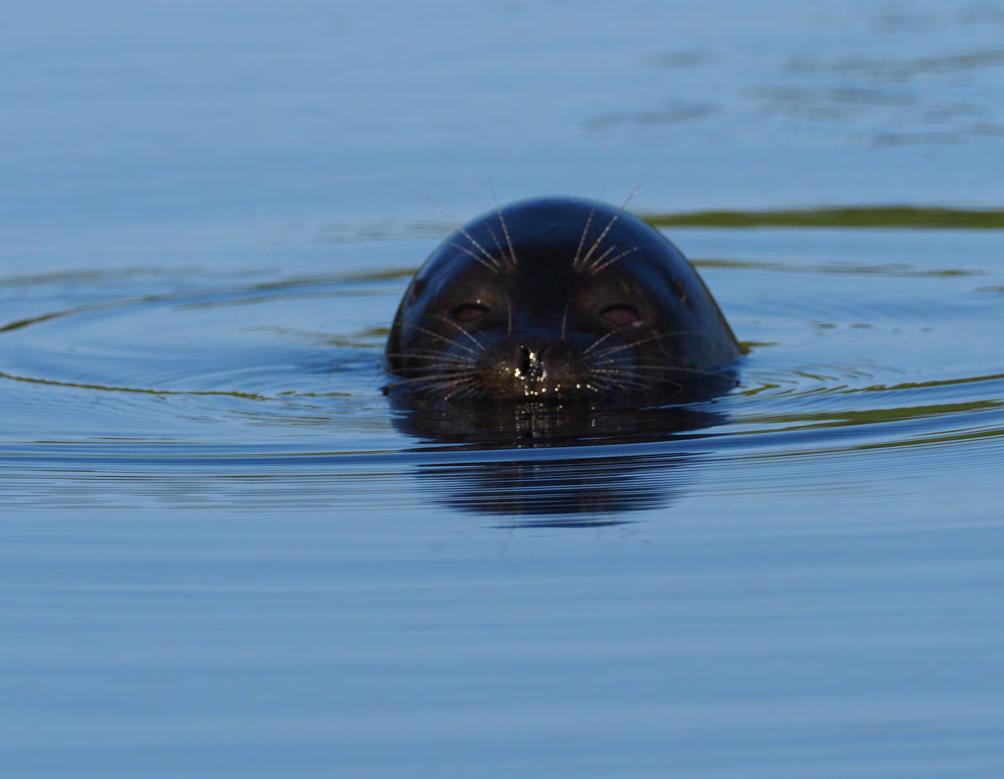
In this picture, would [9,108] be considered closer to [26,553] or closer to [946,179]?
[946,179]

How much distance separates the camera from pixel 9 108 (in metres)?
15.5

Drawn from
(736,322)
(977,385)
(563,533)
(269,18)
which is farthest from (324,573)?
(269,18)

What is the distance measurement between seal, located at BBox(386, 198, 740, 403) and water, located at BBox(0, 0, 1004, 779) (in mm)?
275

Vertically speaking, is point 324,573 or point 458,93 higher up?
point 458,93

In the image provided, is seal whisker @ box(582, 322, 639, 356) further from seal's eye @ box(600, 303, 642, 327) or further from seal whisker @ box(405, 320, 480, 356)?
seal whisker @ box(405, 320, 480, 356)

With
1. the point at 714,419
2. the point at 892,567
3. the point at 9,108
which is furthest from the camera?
the point at 9,108

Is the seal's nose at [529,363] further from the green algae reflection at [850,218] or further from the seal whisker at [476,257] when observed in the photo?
the green algae reflection at [850,218]

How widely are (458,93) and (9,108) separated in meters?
3.04

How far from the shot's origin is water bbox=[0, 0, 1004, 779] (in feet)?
14.9

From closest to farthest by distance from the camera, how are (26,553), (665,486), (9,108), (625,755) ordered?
(625,755) < (26,553) < (665,486) < (9,108)

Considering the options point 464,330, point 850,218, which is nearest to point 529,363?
point 464,330

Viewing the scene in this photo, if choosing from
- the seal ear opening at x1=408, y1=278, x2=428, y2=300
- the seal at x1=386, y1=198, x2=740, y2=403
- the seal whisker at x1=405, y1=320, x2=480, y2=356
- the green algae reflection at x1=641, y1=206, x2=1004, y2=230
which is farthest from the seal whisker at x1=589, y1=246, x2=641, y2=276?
the green algae reflection at x1=641, y1=206, x2=1004, y2=230

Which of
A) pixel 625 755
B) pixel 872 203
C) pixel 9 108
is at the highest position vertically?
pixel 9 108

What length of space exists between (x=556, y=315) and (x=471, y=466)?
140cm
